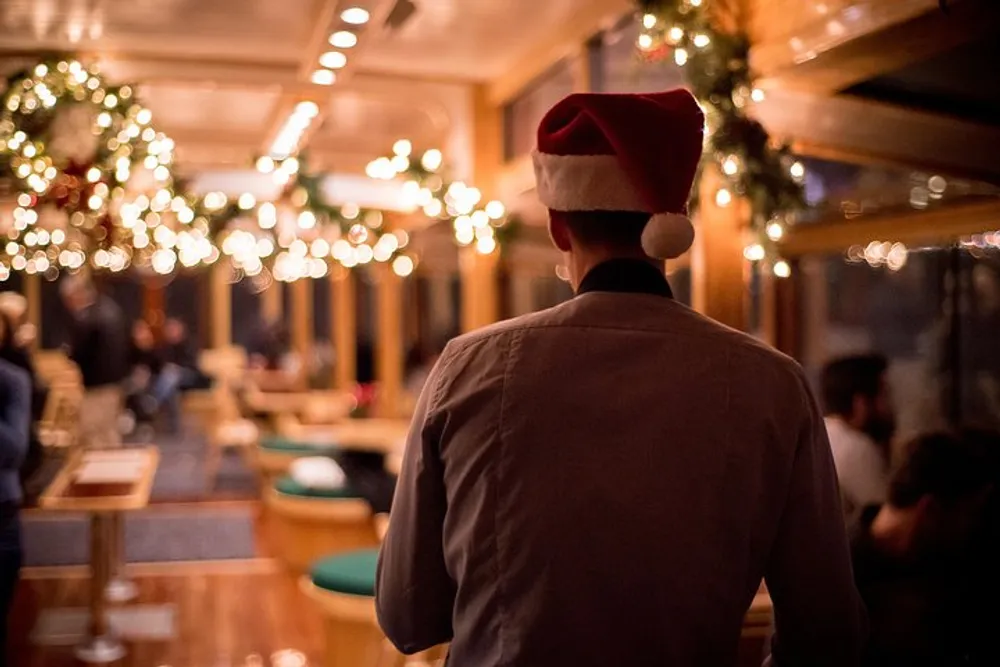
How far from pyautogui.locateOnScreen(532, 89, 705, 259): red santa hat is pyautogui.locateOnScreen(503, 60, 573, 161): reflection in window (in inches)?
165

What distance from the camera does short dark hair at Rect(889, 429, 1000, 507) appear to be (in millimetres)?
2336

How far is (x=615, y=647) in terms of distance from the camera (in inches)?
61.7

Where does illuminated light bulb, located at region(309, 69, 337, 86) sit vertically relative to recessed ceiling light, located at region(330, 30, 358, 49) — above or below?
below

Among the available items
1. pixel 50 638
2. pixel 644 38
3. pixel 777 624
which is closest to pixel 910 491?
pixel 777 624

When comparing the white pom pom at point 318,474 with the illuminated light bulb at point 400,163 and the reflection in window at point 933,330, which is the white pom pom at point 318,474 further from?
the reflection in window at point 933,330

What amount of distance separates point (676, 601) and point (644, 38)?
2367mm

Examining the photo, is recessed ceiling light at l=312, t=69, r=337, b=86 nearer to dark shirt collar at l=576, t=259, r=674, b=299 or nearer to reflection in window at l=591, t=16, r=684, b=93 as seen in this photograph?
reflection in window at l=591, t=16, r=684, b=93

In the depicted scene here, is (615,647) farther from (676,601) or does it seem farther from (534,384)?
(534,384)

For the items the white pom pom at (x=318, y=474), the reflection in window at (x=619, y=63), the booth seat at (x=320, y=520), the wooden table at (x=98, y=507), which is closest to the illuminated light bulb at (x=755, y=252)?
the reflection in window at (x=619, y=63)

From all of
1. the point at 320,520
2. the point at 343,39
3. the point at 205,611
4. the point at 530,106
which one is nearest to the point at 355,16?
the point at 343,39

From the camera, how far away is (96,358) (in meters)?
8.65

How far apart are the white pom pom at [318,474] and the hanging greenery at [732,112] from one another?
3.67m

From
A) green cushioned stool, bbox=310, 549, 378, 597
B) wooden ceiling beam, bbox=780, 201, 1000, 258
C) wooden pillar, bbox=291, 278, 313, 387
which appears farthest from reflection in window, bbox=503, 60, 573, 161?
wooden pillar, bbox=291, 278, 313, 387

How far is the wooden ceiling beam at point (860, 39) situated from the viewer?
Answer: 94.5 inches
